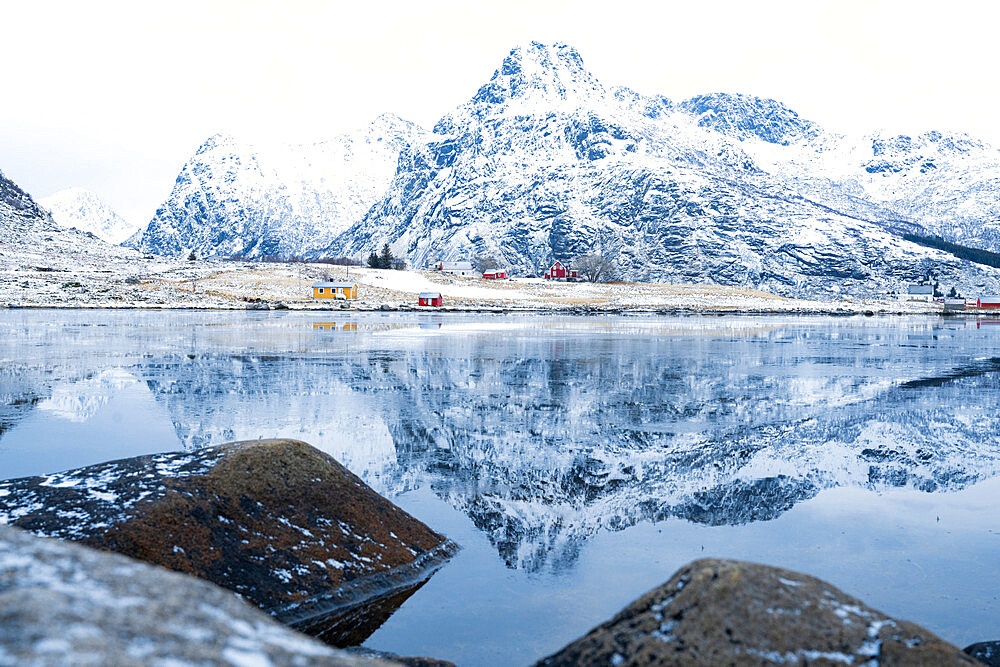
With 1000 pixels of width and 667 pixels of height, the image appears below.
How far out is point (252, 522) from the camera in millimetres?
7543

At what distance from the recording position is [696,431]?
15.3m

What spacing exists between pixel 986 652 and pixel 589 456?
7.59 metres

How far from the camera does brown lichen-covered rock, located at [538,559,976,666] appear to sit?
3998 mm

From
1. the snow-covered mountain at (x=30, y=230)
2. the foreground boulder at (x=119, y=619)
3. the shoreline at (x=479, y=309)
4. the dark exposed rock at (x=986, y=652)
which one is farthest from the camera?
the snow-covered mountain at (x=30, y=230)

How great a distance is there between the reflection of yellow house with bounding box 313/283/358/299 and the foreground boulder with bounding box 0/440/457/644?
288 ft

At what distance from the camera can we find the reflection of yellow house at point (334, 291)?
311ft

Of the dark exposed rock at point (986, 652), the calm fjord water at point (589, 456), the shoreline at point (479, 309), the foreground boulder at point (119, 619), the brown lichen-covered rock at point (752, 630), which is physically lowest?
the shoreline at point (479, 309)

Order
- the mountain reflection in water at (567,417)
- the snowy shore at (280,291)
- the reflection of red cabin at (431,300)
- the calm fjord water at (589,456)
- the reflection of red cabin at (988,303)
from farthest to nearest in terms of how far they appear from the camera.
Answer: the reflection of red cabin at (988,303) < the reflection of red cabin at (431,300) < the snowy shore at (280,291) < the mountain reflection in water at (567,417) < the calm fjord water at (589,456)

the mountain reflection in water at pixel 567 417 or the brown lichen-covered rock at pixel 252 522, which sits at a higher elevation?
the brown lichen-covered rock at pixel 252 522

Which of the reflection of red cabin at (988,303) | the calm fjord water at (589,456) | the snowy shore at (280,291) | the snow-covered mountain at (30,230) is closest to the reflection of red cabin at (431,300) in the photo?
the snowy shore at (280,291)

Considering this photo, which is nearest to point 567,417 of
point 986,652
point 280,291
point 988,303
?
point 986,652

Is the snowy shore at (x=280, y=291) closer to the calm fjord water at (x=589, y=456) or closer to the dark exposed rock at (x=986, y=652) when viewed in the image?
the calm fjord water at (x=589, y=456)

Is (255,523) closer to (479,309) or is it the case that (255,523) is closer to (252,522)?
(252,522)

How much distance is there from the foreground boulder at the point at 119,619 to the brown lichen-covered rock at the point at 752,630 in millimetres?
1452
